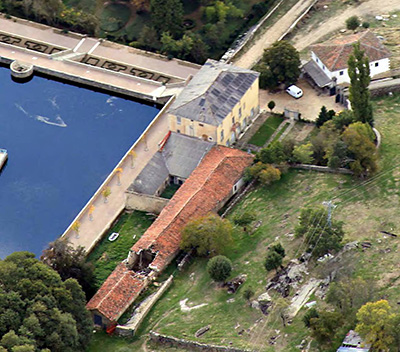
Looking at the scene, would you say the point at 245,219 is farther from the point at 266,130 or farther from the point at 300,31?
the point at 300,31

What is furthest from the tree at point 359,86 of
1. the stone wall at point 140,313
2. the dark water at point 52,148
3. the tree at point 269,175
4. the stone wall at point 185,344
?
the stone wall at point 185,344

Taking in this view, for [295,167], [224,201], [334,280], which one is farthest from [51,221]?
[334,280]

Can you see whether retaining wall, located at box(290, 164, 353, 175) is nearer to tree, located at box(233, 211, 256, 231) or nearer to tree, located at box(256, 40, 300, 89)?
tree, located at box(233, 211, 256, 231)

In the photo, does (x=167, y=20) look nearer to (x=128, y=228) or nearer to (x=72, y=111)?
(x=72, y=111)

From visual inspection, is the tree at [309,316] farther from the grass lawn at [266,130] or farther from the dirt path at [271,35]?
the dirt path at [271,35]

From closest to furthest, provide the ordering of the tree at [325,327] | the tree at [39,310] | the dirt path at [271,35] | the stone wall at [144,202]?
the tree at [325,327]
the tree at [39,310]
the stone wall at [144,202]
the dirt path at [271,35]

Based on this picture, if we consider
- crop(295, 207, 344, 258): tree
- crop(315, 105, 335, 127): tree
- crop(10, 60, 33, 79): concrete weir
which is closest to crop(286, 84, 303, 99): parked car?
crop(315, 105, 335, 127): tree

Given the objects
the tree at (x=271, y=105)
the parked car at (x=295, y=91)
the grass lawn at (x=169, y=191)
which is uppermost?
the parked car at (x=295, y=91)
